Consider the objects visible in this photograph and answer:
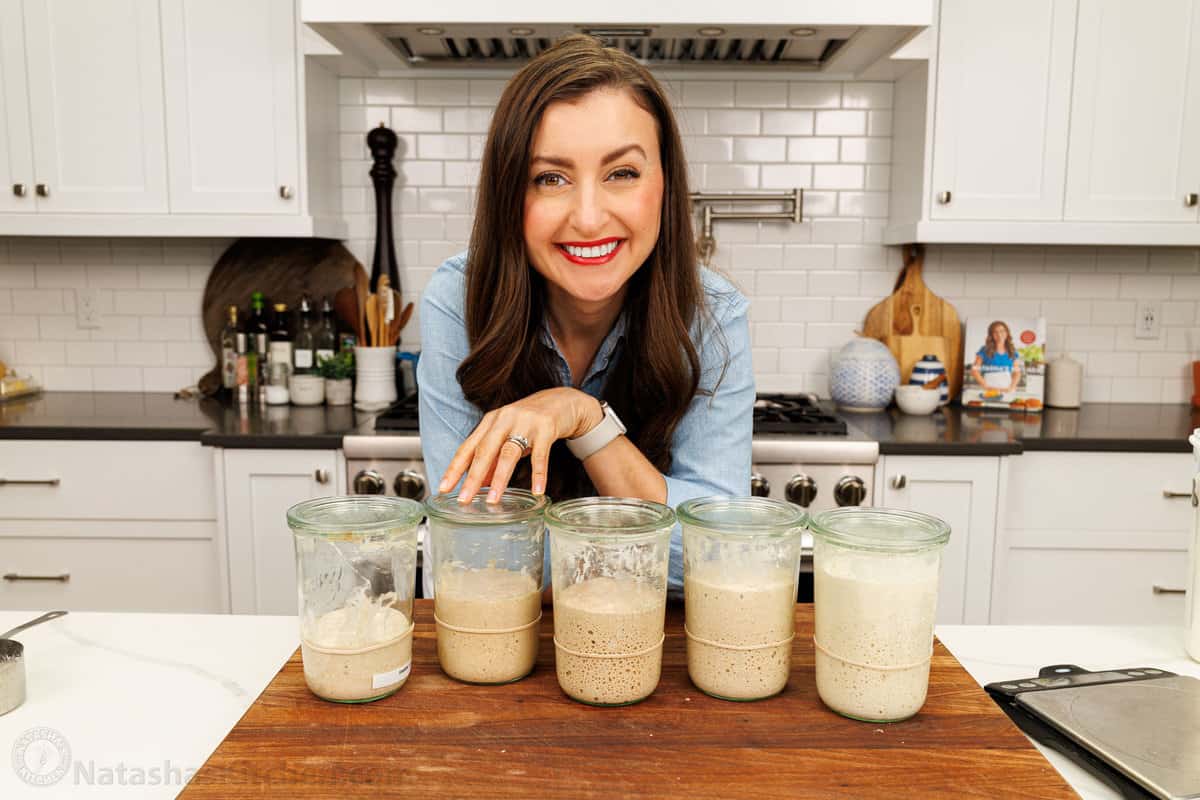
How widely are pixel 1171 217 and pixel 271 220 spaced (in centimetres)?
263

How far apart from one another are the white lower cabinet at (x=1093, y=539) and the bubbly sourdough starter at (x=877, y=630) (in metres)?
1.80

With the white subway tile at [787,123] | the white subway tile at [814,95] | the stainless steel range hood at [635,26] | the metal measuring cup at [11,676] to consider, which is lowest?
the metal measuring cup at [11,676]

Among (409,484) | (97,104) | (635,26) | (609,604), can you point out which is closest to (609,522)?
(609,604)

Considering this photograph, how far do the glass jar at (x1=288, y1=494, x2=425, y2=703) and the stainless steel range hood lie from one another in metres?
1.86

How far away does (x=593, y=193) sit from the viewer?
1.23 metres

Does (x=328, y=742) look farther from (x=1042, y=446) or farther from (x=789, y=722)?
(x=1042, y=446)

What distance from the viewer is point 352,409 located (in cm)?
285

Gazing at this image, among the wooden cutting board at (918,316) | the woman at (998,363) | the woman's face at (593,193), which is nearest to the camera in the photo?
the woman's face at (593,193)

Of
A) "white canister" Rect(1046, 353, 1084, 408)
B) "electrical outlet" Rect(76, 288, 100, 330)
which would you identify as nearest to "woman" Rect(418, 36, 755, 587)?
"white canister" Rect(1046, 353, 1084, 408)

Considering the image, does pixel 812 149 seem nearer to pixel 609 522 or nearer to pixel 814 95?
pixel 814 95

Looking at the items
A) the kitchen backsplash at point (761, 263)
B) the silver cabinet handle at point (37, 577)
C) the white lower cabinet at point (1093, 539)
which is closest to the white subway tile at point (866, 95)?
the kitchen backsplash at point (761, 263)

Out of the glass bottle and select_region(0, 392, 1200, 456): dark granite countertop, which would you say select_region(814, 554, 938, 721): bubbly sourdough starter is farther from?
the glass bottle

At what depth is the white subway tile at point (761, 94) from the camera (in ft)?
9.83

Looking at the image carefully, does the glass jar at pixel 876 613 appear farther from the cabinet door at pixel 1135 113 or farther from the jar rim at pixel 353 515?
the cabinet door at pixel 1135 113
